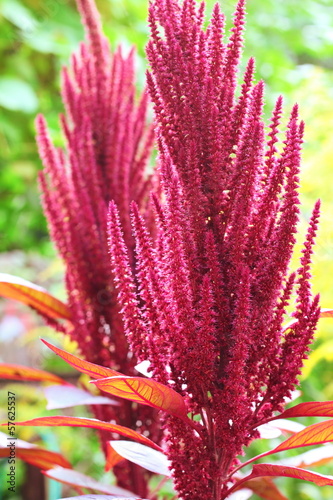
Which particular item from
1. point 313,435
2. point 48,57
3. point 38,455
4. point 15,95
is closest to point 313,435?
point 313,435

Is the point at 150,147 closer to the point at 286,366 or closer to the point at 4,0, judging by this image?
the point at 286,366

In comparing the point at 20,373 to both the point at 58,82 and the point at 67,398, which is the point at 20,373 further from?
the point at 58,82

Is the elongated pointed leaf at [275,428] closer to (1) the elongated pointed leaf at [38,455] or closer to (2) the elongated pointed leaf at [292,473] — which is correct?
(2) the elongated pointed leaf at [292,473]

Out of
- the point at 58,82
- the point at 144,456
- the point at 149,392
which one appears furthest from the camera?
the point at 58,82

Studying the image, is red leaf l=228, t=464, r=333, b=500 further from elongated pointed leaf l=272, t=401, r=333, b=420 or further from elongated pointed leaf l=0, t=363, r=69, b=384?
elongated pointed leaf l=0, t=363, r=69, b=384

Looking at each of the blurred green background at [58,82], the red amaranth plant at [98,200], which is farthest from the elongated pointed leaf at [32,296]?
the blurred green background at [58,82]

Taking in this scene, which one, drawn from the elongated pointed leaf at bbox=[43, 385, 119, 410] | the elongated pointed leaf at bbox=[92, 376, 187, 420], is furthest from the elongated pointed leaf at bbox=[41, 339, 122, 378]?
the elongated pointed leaf at bbox=[43, 385, 119, 410]

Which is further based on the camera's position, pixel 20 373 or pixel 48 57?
pixel 48 57
